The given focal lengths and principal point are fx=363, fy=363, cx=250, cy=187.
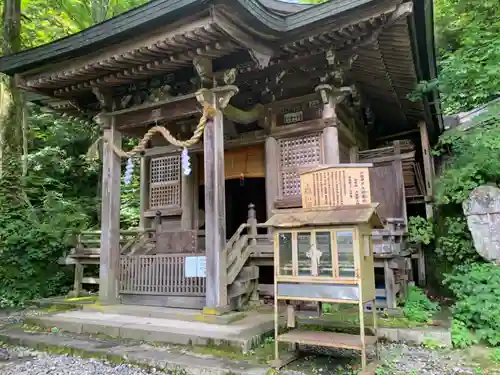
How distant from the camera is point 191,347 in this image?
4.76m

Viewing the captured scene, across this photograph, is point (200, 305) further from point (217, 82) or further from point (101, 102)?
point (101, 102)

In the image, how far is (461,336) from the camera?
4.67m

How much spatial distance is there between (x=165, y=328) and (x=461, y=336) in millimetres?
3980

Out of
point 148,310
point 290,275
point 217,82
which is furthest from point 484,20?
point 148,310

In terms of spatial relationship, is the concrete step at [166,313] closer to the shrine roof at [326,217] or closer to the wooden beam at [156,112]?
the shrine roof at [326,217]

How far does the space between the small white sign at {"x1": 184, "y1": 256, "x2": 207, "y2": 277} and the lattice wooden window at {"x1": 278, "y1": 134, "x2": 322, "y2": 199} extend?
222 cm

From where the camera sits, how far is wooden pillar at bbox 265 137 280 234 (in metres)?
7.50

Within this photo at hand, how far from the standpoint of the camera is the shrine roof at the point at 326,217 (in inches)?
148

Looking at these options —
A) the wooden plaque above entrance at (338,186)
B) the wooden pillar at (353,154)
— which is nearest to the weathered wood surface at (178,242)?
the wooden plaque above entrance at (338,186)

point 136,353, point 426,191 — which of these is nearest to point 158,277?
point 136,353

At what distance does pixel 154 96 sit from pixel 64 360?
14.8 feet

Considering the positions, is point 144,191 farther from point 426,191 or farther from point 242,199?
point 426,191

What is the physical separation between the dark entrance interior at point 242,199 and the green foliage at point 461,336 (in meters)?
7.32

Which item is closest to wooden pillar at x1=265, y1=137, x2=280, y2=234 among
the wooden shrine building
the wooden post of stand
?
the wooden shrine building
